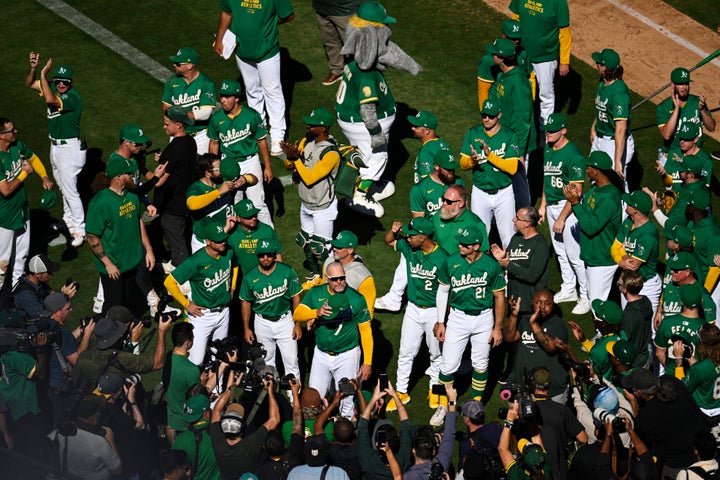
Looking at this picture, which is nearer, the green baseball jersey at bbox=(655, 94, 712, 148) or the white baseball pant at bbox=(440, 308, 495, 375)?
the white baseball pant at bbox=(440, 308, 495, 375)

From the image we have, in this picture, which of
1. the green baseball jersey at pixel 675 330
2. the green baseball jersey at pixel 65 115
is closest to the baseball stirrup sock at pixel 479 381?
the green baseball jersey at pixel 675 330

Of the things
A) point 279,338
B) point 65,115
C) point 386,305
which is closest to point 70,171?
point 65,115

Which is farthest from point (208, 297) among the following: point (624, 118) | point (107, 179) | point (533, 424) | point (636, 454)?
point (624, 118)

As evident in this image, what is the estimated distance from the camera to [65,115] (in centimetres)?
1261

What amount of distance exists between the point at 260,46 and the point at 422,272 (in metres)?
4.48

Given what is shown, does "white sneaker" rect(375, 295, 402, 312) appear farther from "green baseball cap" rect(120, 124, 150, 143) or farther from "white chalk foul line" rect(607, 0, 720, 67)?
"white chalk foul line" rect(607, 0, 720, 67)

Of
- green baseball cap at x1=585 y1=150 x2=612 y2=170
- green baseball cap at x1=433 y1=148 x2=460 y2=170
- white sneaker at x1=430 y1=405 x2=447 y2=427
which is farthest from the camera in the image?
green baseball cap at x1=433 y1=148 x2=460 y2=170

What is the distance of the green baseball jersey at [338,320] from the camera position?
33.3ft

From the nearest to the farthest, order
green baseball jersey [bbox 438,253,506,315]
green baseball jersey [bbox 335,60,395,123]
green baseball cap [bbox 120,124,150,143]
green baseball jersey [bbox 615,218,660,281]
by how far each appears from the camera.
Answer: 1. green baseball jersey [bbox 438,253,506,315]
2. green baseball jersey [bbox 615,218,660,281]
3. green baseball cap [bbox 120,124,150,143]
4. green baseball jersey [bbox 335,60,395,123]

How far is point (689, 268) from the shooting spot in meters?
10.4

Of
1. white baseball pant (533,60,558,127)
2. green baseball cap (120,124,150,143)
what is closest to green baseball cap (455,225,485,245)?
green baseball cap (120,124,150,143)

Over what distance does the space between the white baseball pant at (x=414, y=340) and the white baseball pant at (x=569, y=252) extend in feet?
6.43

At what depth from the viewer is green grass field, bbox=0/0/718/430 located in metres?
13.7

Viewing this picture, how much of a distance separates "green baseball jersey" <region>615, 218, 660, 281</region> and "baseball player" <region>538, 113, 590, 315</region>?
76cm
